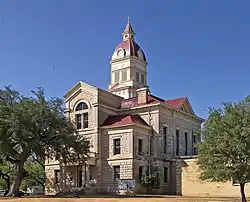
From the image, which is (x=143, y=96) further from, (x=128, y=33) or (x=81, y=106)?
(x=128, y=33)

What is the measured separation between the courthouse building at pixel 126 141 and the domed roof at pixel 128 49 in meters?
20.1

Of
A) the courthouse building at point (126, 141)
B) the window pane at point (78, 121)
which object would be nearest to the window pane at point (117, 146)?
the courthouse building at point (126, 141)

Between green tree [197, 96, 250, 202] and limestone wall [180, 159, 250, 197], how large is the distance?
15.8 m

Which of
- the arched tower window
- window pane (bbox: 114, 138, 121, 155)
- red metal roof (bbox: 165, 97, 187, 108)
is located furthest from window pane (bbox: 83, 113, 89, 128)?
red metal roof (bbox: 165, 97, 187, 108)

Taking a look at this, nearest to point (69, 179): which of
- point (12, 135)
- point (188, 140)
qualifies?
point (12, 135)

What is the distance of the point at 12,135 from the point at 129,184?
46.6 feet

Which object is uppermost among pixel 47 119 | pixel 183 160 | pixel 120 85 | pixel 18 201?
pixel 120 85

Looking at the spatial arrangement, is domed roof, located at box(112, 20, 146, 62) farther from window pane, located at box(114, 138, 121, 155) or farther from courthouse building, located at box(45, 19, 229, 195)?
window pane, located at box(114, 138, 121, 155)

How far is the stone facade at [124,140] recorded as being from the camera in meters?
54.8

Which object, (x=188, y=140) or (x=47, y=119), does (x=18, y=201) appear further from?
(x=188, y=140)

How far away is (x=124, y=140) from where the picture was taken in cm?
5459

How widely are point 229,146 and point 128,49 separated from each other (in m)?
52.2

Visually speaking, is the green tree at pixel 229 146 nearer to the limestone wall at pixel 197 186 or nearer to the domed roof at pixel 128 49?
the limestone wall at pixel 197 186

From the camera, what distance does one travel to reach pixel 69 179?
5800 cm
